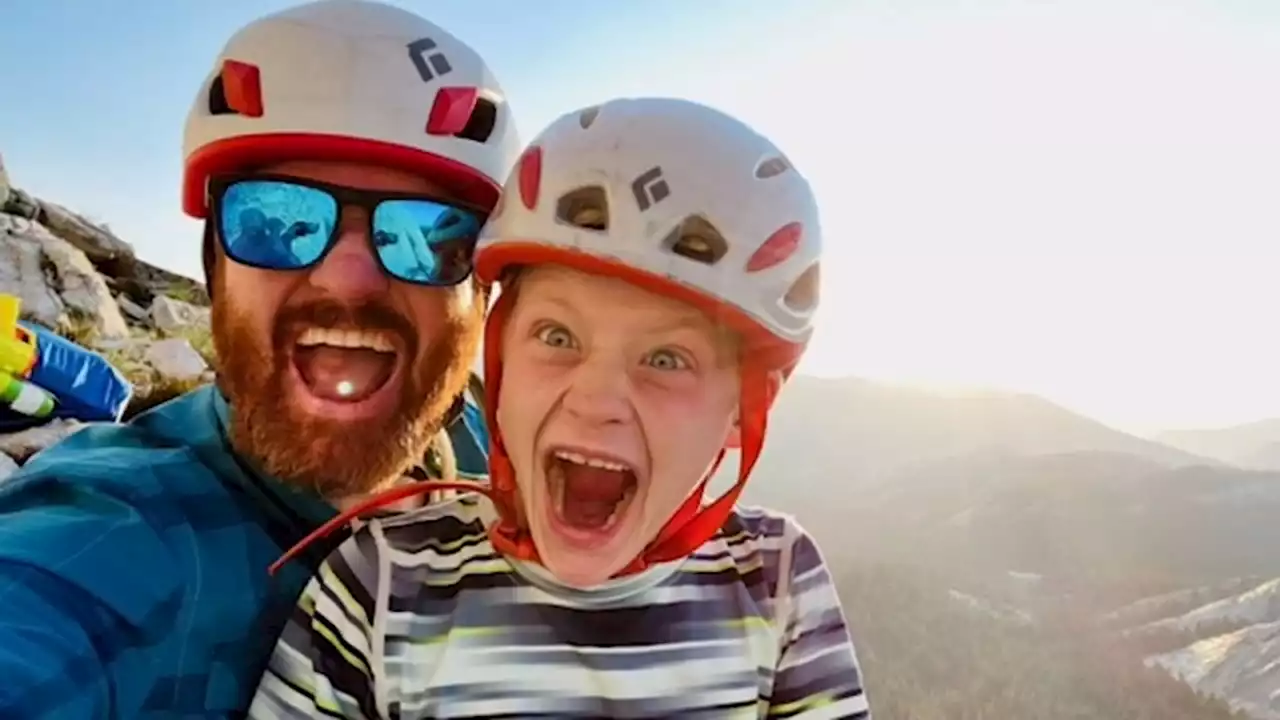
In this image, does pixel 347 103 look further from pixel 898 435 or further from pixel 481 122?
pixel 898 435

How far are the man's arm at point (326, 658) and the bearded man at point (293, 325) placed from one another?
10 cm

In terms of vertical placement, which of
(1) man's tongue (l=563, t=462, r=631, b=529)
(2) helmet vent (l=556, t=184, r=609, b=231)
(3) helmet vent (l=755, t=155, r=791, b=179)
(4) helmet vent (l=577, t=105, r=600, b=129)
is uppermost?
(4) helmet vent (l=577, t=105, r=600, b=129)

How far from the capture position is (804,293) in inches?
105

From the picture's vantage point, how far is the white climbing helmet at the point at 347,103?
9.75 feet

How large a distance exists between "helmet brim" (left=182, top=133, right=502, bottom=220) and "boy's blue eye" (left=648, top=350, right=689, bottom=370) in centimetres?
95

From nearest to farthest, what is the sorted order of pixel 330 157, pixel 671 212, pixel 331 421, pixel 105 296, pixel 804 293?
1. pixel 671 212
2. pixel 804 293
3. pixel 331 421
4. pixel 330 157
5. pixel 105 296

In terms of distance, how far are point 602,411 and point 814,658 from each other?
0.79 metres

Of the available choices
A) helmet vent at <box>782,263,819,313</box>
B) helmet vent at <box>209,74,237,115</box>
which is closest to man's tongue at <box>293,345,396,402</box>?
helmet vent at <box>209,74,237,115</box>

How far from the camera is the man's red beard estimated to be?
8.98ft

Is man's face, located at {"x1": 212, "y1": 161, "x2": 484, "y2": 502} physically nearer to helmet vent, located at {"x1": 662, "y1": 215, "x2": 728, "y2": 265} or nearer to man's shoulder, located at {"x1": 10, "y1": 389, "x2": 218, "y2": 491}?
man's shoulder, located at {"x1": 10, "y1": 389, "x2": 218, "y2": 491}

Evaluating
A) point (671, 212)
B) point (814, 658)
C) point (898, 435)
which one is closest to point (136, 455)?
point (671, 212)

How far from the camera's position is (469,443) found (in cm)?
371

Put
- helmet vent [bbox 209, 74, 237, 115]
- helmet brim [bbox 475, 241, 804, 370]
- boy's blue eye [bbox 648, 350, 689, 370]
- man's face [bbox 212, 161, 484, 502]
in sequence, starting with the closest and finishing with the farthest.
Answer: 1. helmet brim [bbox 475, 241, 804, 370]
2. boy's blue eye [bbox 648, 350, 689, 370]
3. man's face [bbox 212, 161, 484, 502]
4. helmet vent [bbox 209, 74, 237, 115]

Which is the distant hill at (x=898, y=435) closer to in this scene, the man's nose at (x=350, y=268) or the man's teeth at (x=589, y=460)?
the man's nose at (x=350, y=268)
